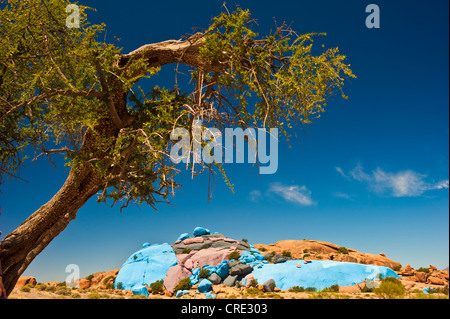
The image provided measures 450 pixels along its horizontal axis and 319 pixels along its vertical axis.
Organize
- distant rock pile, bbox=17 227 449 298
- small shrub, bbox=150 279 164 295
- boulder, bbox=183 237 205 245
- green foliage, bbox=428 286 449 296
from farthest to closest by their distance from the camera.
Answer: boulder, bbox=183 237 205 245, small shrub, bbox=150 279 164 295, distant rock pile, bbox=17 227 449 298, green foliage, bbox=428 286 449 296

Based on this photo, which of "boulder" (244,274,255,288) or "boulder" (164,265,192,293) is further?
"boulder" (164,265,192,293)

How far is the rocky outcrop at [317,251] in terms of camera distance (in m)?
43.2

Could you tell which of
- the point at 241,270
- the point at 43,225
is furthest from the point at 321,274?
the point at 43,225

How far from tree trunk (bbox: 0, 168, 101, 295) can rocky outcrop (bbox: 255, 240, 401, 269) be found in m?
40.9

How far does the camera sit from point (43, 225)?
7.44 m

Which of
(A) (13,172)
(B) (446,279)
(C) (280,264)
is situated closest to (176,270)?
(C) (280,264)

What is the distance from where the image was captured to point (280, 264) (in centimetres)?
3662

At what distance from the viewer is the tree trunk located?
666 centimetres

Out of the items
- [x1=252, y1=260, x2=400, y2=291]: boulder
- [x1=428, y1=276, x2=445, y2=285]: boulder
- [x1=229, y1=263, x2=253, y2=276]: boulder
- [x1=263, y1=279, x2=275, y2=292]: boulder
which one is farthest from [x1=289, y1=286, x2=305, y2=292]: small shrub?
[x1=428, y1=276, x2=445, y2=285]: boulder

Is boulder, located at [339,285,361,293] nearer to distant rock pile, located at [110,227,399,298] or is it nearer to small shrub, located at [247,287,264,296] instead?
distant rock pile, located at [110,227,399,298]

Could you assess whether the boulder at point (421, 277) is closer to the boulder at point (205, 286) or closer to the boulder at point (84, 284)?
the boulder at point (205, 286)

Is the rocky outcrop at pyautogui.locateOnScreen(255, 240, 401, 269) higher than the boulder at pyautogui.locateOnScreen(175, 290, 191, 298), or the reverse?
the rocky outcrop at pyautogui.locateOnScreen(255, 240, 401, 269)

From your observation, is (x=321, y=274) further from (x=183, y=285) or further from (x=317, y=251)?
(x=317, y=251)

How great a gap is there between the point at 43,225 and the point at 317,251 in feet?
164
